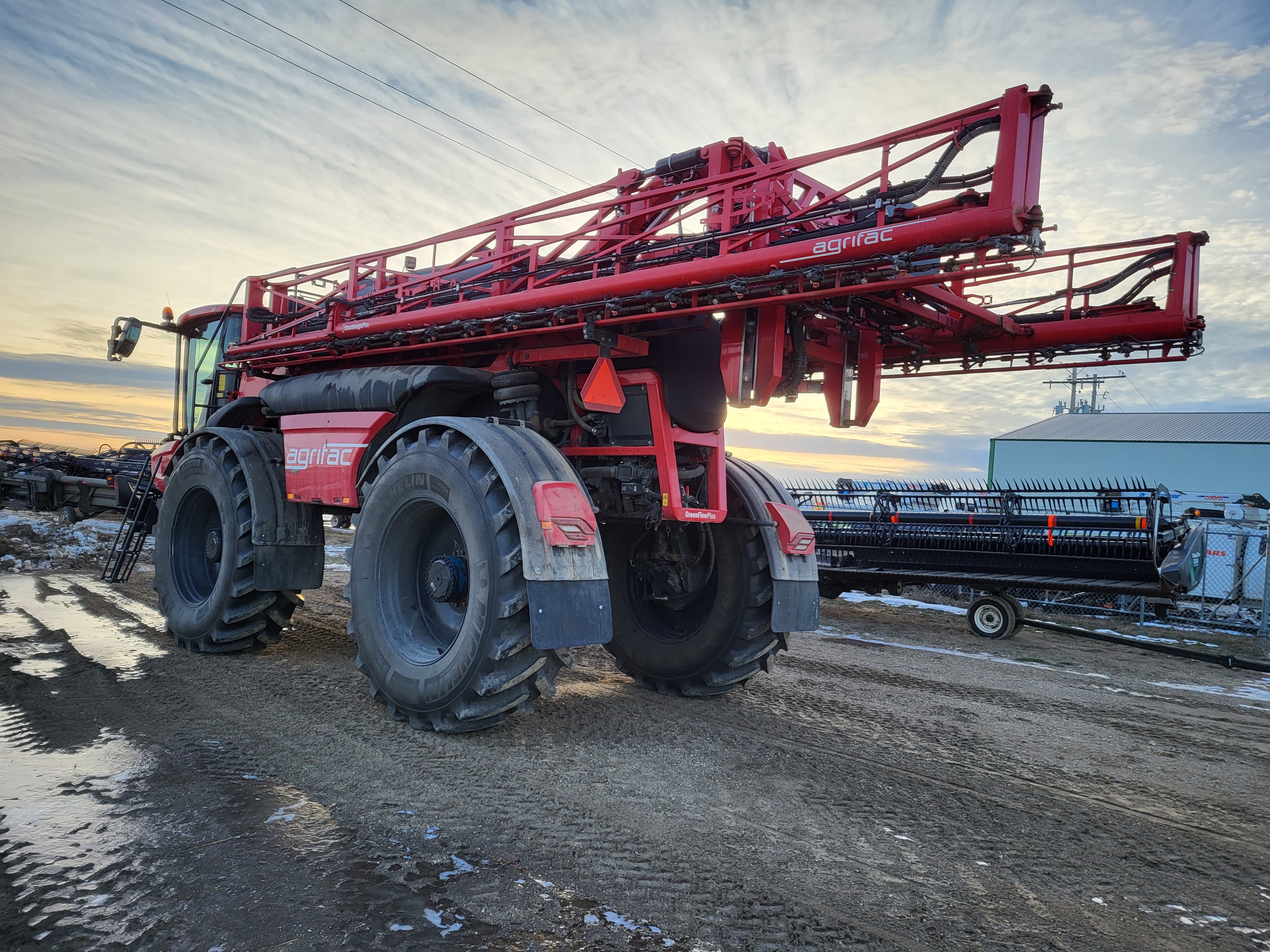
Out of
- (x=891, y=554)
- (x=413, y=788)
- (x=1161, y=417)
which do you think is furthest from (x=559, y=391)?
(x=1161, y=417)

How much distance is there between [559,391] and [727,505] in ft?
4.36

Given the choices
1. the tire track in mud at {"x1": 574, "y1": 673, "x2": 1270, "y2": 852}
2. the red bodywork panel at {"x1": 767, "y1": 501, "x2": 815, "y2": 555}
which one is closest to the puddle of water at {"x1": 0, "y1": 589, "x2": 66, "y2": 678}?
the tire track in mud at {"x1": 574, "y1": 673, "x2": 1270, "y2": 852}

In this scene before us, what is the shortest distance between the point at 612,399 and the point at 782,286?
4.26ft

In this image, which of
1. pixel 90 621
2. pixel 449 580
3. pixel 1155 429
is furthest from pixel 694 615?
pixel 1155 429

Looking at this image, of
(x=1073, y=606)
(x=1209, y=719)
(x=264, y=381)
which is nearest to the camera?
(x=1209, y=719)

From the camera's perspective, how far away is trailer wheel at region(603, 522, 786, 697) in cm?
510

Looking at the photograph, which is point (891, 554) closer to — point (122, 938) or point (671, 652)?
point (671, 652)

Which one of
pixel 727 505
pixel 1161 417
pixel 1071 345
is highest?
pixel 1161 417

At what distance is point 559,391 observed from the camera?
535 cm

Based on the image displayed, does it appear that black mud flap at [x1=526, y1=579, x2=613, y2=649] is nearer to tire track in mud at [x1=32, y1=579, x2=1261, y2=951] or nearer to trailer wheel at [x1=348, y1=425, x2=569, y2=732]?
trailer wheel at [x1=348, y1=425, x2=569, y2=732]

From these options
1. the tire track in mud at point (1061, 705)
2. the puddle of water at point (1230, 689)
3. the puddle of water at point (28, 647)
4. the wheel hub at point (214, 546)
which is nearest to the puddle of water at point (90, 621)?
the puddle of water at point (28, 647)

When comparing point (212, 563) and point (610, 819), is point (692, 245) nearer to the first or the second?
point (610, 819)

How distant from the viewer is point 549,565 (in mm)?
3838

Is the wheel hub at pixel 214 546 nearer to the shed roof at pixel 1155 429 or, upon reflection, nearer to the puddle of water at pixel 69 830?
the puddle of water at pixel 69 830
